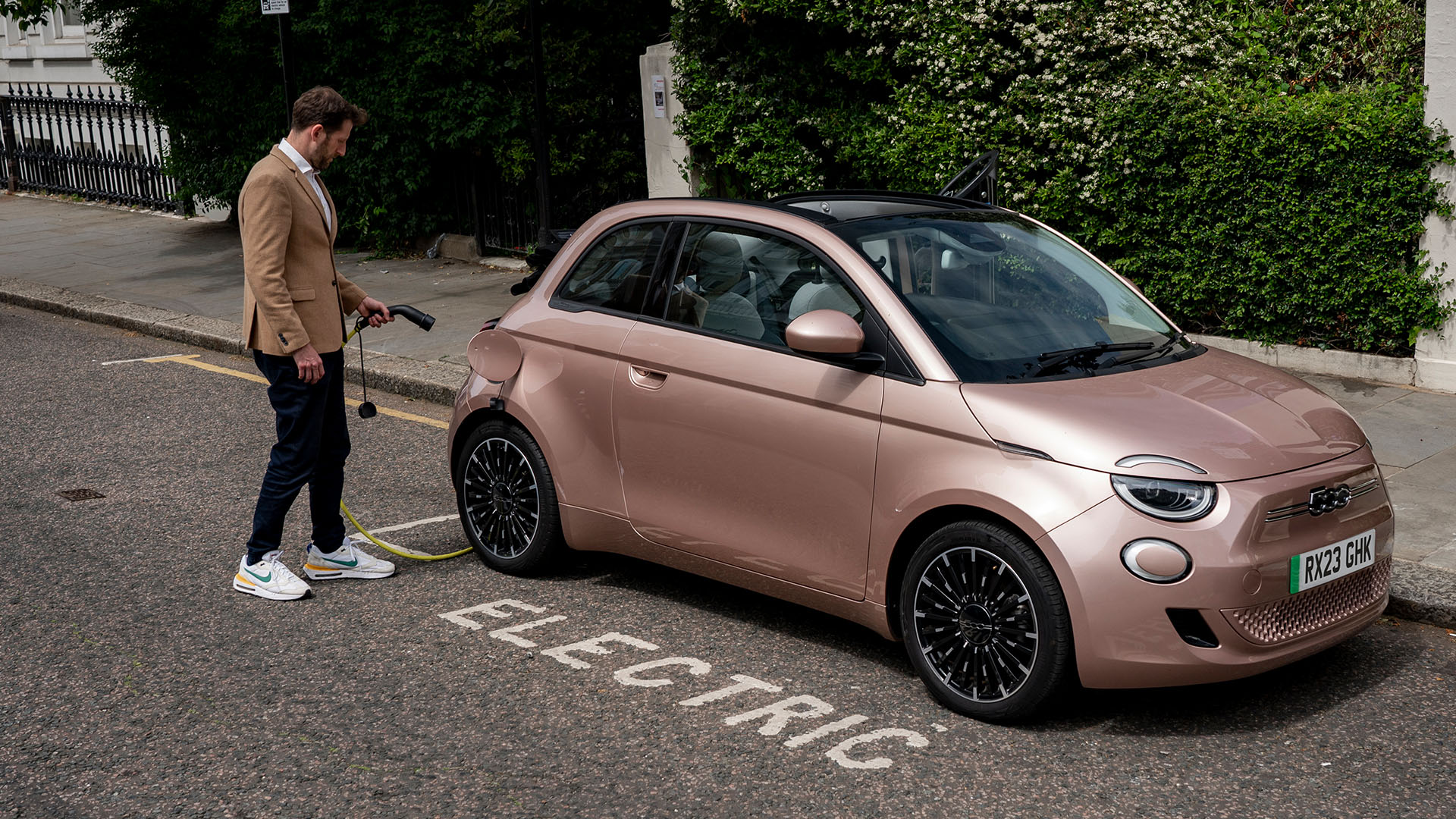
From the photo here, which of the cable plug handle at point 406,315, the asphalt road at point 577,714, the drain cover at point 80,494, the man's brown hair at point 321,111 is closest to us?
the asphalt road at point 577,714

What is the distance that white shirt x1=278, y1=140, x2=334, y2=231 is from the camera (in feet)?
18.9

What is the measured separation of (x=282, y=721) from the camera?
15.5 ft

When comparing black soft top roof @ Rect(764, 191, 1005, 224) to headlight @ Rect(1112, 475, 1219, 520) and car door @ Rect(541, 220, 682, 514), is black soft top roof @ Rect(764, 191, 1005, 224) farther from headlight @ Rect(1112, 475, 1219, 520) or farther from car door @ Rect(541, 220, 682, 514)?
headlight @ Rect(1112, 475, 1219, 520)

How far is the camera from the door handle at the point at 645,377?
540cm

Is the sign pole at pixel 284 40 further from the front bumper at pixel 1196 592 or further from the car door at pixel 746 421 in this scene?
the front bumper at pixel 1196 592

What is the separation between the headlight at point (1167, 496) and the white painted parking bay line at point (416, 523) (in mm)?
3712

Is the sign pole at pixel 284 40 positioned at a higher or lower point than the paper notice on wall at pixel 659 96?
higher

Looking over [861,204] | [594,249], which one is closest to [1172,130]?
[861,204]

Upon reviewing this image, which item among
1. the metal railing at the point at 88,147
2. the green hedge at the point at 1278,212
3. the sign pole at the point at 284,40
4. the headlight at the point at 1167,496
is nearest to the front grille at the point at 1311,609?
the headlight at the point at 1167,496

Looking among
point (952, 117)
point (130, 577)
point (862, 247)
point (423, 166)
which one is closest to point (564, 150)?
point (423, 166)

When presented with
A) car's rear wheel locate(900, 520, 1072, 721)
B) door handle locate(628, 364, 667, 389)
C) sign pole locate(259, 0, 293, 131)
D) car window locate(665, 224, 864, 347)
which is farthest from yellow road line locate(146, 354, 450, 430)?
car's rear wheel locate(900, 520, 1072, 721)

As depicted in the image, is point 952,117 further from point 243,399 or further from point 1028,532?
point 1028,532

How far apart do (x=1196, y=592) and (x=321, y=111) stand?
3740mm

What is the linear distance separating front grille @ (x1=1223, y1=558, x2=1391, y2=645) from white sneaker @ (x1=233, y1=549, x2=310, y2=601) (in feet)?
A: 12.0
